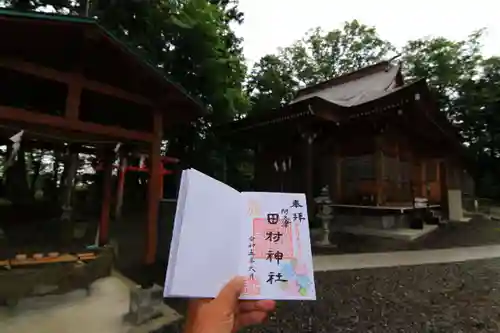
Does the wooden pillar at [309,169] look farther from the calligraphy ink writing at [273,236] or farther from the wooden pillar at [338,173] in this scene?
the calligraphy ink writing at [273,236]

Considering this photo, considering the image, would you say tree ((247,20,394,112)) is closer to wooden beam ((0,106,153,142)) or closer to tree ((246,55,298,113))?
tree ((246,55,298,113))

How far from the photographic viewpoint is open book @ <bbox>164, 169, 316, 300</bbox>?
859mm

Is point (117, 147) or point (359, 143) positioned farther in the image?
point (359, 143)

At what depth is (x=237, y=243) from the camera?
39.8 inches

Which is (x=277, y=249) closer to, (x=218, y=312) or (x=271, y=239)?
(x=271, y=239)

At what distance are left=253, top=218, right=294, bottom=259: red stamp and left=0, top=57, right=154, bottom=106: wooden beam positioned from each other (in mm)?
3985

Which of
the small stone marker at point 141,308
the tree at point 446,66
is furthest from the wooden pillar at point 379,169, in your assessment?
the tree at point 446,66

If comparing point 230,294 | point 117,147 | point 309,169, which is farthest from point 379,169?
point 230,294

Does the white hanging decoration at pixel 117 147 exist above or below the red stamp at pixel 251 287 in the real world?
above

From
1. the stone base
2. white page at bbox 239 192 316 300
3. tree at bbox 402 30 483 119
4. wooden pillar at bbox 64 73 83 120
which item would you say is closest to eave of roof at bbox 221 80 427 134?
the stone base

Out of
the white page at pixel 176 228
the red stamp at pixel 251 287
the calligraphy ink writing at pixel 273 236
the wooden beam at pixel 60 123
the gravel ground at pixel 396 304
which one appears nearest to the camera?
the white page at pixel 176 228

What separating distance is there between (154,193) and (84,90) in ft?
5.91

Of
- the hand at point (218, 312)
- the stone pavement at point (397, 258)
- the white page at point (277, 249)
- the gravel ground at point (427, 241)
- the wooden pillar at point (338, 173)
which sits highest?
the wooden pillar at point (338, 173)

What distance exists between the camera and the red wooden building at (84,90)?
385 cm
